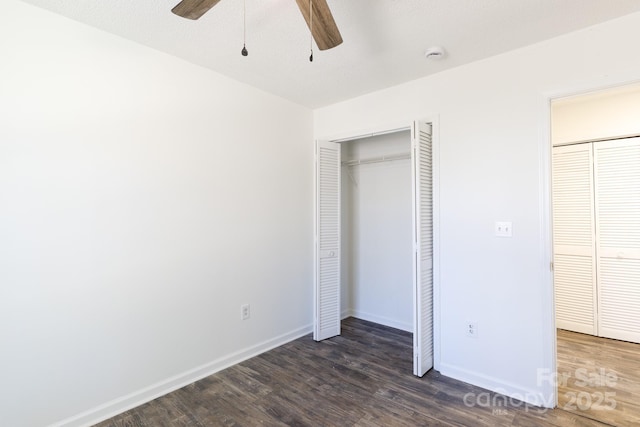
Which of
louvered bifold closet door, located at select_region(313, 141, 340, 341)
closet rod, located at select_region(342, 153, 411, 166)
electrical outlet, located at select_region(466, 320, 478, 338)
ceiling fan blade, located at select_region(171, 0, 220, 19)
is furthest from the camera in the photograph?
closet rod, located at select_region(342, 153, 411, 166)

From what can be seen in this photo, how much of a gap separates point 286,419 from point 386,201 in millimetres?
2457

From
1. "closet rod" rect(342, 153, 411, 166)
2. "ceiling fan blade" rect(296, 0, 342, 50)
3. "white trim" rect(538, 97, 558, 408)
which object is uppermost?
"ceiling fan blade" rect(296, 0, 342, 50)

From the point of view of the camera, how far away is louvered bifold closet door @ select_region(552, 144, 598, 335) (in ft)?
10.7

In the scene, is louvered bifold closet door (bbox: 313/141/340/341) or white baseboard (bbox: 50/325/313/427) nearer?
white baseboard (bbox: 50/325/313/427)

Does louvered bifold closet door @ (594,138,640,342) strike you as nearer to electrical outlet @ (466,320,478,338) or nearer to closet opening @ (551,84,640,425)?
closet opening @ (551,84,640,425)

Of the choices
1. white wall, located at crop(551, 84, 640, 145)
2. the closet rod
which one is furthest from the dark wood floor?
white wall, located at crop(551, 84, 640, 145)

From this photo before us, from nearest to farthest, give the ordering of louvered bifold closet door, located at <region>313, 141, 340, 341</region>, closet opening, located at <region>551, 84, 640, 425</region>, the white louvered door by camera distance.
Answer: the white louvered door
closet opening, located at <region>551, 84, 640, 425</region>
louvered bifold closet door, located at <region>313, 141, 340, 341</region>

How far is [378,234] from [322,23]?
2.72m

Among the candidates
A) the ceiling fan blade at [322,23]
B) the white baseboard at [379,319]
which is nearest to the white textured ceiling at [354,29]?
the ceiling fan blade at [322,23]

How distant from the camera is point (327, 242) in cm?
330

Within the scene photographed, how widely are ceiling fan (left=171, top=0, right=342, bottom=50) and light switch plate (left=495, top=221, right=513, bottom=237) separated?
176cm

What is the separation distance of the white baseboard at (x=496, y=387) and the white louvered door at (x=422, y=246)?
197 mm

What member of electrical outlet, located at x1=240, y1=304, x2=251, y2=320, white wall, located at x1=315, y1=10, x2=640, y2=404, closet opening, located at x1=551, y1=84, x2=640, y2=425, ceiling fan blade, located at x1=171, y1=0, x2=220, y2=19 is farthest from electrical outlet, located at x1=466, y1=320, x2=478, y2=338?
ceiling fan blade, located at x1=171, y1=0, x2=220, y2=19

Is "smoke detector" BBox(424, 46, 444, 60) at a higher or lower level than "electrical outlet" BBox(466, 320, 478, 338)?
higher
